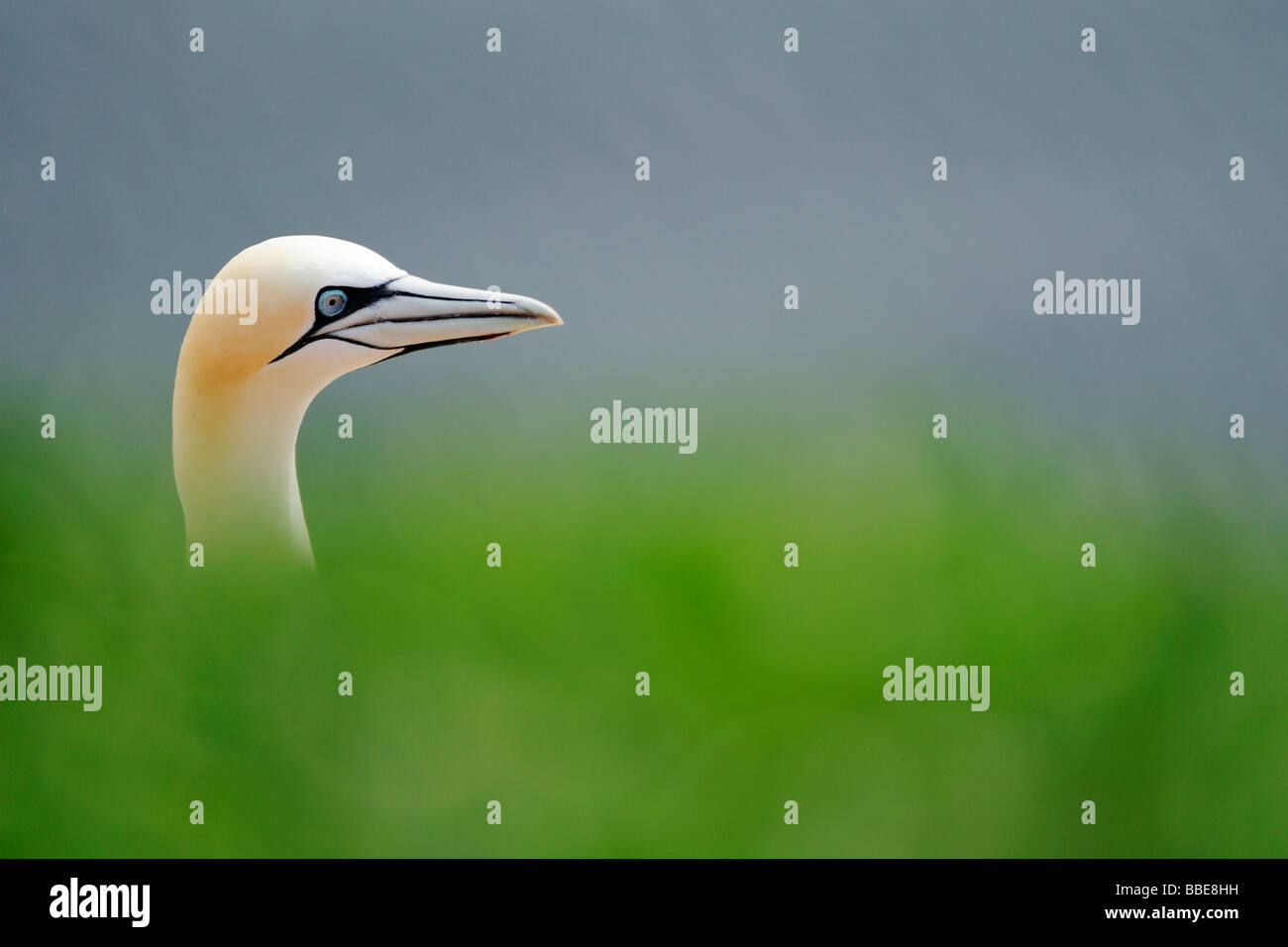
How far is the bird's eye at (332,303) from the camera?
2.20 metres

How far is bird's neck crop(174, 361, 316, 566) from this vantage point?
2234 millimetres

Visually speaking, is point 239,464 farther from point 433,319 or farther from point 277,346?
point 433,319

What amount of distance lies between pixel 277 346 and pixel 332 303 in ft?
0.48

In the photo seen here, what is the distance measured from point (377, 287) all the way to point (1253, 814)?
240 centimetres

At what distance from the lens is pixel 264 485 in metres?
2.27

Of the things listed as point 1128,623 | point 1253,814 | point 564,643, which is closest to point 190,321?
point 564,643

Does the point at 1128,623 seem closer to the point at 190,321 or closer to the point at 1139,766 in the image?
the point at 1139,766
